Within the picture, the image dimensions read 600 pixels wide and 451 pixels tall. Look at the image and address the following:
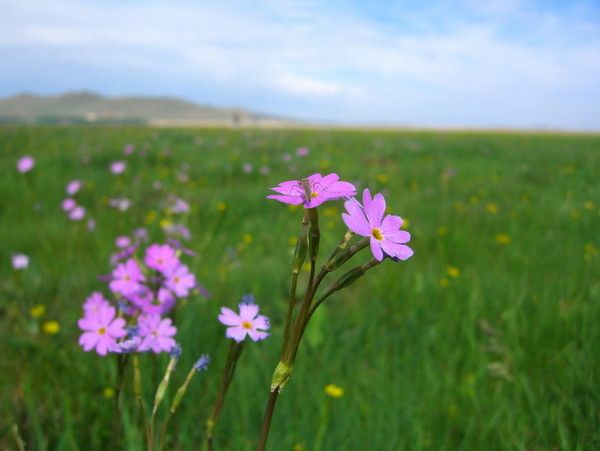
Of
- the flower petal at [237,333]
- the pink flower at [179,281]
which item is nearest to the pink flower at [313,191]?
the flower petal at [237,333]

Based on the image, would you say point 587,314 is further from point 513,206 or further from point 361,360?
point 513,206

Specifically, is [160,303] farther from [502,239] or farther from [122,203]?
[502,239]

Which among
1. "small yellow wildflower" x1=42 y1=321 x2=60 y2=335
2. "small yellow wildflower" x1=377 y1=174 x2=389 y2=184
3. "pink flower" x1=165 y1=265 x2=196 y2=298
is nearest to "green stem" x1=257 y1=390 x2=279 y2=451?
"pink flower" x1=165 y1=265 x2=196 y2=298

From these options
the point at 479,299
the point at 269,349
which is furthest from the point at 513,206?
the point at 269,349

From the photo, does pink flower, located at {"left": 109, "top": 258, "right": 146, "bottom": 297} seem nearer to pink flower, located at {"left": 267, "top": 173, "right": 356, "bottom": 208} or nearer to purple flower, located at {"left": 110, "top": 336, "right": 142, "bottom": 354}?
purple flower, located at {"left": 110, "top": 336, "right": 142, "bottom": 354}

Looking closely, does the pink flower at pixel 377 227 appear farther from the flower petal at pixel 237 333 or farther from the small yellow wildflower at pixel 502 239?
the small yellow wildflower at pixel 502 239
